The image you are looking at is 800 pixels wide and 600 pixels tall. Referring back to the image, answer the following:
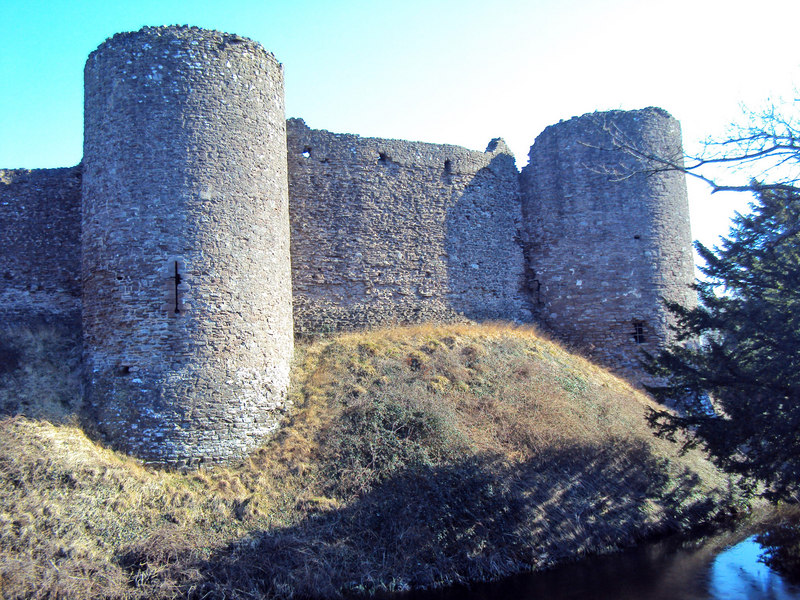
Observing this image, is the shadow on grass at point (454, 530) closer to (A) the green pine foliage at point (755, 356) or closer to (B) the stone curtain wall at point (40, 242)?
(A) the green pine foliage at point (755, 356)

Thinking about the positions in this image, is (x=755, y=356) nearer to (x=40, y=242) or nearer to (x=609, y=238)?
(x=609, y=238)

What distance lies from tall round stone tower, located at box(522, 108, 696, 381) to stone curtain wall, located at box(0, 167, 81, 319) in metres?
12.8

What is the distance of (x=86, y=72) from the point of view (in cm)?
1491

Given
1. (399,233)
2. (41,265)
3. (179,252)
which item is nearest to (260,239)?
(179,252)

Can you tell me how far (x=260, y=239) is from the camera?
14.8m

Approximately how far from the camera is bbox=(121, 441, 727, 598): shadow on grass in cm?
1092

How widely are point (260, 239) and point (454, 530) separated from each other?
6.83m

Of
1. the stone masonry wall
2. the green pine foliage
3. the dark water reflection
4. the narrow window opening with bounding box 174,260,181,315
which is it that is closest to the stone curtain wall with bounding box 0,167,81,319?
the stone masonry wall

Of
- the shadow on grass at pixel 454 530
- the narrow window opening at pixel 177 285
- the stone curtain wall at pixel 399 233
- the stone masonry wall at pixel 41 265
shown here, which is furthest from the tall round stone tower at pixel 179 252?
the stone curtain wall at pixel 399 233

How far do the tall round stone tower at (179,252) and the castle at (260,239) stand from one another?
36 mm

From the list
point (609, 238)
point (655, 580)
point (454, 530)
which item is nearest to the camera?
point (655, 580)

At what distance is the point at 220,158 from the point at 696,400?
10.9 meters

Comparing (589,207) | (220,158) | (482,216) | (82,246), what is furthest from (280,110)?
(589,207)

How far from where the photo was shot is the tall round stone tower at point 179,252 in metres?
13.2
